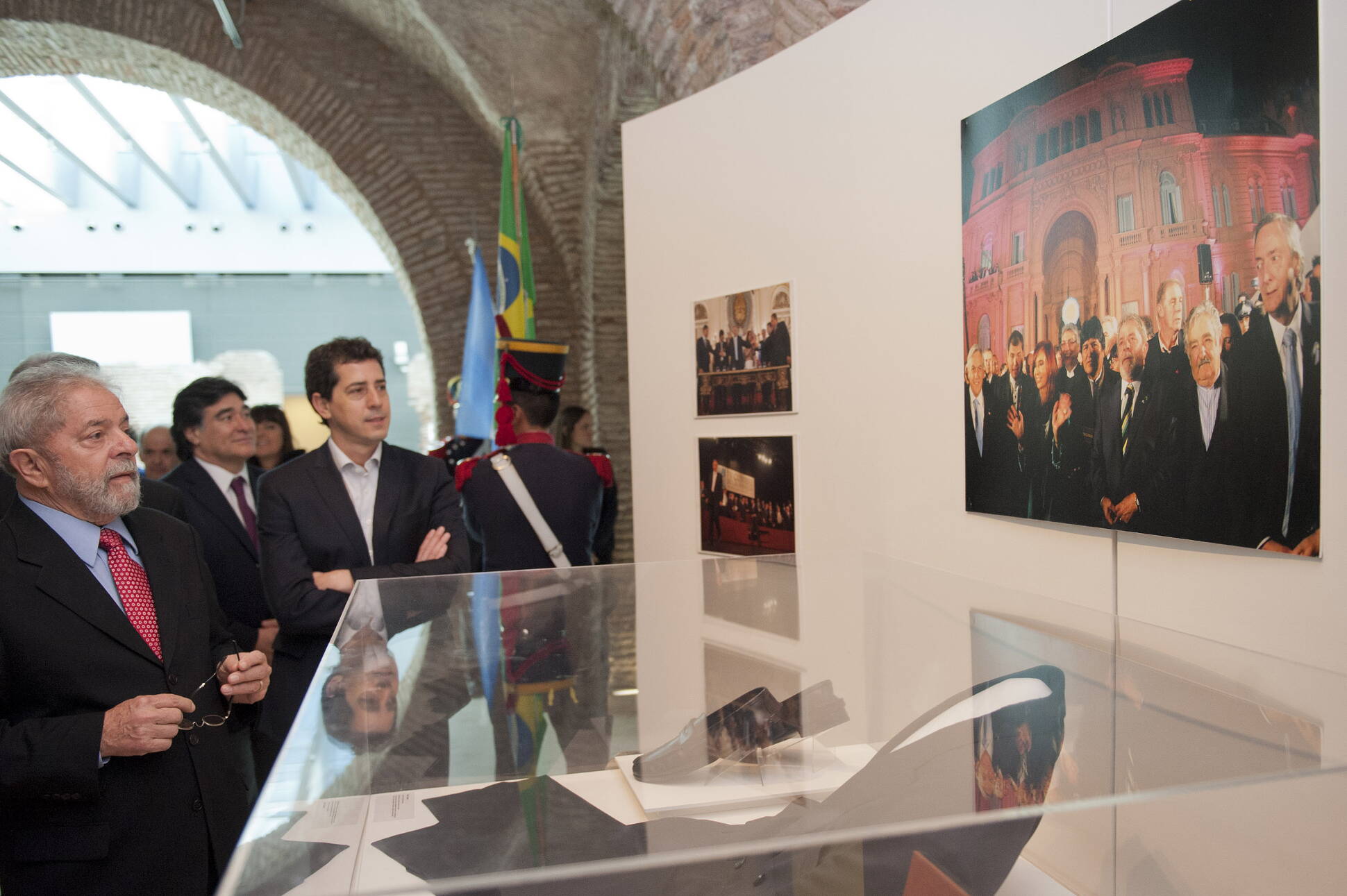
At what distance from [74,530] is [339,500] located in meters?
0.86

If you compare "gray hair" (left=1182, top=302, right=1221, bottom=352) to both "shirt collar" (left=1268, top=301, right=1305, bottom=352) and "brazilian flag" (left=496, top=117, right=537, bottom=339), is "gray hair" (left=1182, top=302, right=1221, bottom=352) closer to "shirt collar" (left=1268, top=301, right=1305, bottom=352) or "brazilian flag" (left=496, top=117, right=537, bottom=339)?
"shirt collar" (left=1268, top=301, right=1305, bottom=352)

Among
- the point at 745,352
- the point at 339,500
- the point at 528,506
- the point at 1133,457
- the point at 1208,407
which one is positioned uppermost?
the point at 745,352

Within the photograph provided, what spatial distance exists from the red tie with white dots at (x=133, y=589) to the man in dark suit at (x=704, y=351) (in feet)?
6.94

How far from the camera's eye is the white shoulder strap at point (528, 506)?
374 centimetres

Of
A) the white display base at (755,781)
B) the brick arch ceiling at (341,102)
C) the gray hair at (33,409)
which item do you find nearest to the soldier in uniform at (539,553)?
the white display base at (755,781)

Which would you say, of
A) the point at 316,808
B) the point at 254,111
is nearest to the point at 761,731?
the point at 316,808

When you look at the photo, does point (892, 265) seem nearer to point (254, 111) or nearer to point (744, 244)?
point (744, 244)

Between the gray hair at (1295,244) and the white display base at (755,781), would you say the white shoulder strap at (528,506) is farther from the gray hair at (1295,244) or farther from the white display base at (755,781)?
the gray hair at (1295,244)

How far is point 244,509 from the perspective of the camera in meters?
3.88

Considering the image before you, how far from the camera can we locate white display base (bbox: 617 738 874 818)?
4.30 feet

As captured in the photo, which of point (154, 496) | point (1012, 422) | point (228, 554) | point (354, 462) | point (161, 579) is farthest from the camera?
point (228, 554)

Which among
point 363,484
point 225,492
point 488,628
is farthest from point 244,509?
point 488,628

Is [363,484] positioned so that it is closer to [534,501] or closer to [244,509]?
[534,501]

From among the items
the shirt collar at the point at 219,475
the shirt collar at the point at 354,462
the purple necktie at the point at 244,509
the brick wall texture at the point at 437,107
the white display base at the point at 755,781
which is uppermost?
the brick wall texture at the point at 437,107
